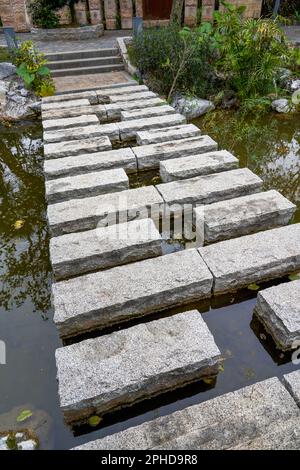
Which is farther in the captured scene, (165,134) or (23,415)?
(165,134)

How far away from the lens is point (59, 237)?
3.47m

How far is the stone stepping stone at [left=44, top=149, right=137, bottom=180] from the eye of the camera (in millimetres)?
4566

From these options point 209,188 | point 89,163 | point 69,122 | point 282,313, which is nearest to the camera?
point 282,313

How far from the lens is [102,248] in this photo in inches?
131

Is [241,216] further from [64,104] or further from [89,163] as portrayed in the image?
[64,104]

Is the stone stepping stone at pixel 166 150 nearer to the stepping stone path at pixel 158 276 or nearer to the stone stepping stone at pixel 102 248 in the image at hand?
the stepping stone path at pixel 158 276

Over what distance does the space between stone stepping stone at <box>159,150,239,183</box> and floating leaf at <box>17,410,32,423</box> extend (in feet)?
9.87

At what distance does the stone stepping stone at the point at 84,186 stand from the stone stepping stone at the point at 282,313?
2207 millimetres

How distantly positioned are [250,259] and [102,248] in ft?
4.54

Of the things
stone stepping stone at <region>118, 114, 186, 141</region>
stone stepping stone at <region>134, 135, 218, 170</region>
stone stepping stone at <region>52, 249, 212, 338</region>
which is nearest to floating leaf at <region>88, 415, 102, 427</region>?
stone stepping stone at <region>52, 249, 212, 338</region>

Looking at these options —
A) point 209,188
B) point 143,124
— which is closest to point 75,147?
point 143,124

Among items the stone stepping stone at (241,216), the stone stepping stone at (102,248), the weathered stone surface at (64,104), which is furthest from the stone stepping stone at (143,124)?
the stone stepping stone at (102,248)

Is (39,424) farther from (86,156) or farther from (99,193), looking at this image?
(86,156)
